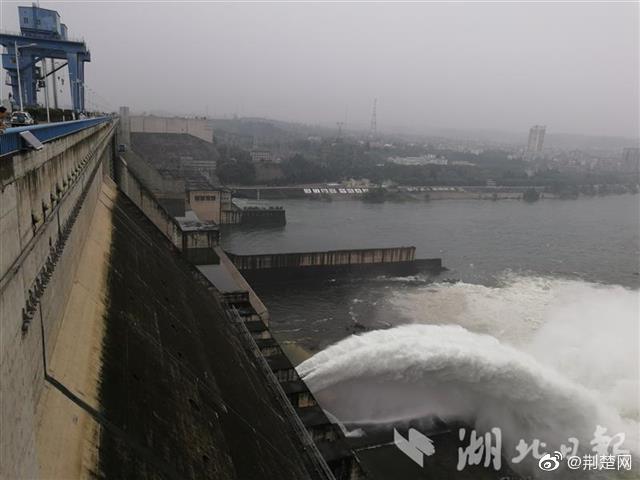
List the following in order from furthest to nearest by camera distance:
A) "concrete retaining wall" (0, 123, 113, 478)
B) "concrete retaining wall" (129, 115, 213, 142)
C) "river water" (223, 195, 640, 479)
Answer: "concrete retaining wall" (129, 115, 213, 142), "river water" (223, 195, 640, 479), "concrete retaining wall" (0, 123, 113, 478)

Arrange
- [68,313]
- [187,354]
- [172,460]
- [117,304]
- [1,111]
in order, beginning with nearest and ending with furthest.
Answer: [1,111]
[172,460]
[68,313]
[117,304]
[187,354]

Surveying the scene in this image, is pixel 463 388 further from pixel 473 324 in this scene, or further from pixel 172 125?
pixel 172 125

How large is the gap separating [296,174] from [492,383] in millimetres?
54782

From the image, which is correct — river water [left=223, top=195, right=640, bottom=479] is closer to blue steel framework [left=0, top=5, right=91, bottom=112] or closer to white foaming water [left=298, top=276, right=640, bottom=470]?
white foaming water [left=298, top=276, right=640, bottom=470]

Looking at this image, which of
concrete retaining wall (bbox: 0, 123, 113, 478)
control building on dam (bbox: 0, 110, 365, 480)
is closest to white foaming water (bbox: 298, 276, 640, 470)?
control building on dam (bbox: 0, 110, 365, 480)

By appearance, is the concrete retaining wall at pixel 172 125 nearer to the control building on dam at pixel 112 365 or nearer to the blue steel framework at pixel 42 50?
the blue steel framework at pixel 42 50

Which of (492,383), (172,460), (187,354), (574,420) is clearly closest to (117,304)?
(187,354)

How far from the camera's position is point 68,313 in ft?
19.1

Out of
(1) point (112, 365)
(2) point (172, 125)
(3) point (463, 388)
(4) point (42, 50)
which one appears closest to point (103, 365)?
(1) point (112, 365)

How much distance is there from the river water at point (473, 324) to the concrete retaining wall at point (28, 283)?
29.5ft

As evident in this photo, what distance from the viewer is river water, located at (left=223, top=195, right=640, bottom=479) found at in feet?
43.6

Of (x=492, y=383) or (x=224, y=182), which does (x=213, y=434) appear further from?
(x=224, y=182)

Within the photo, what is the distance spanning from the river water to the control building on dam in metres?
3.66

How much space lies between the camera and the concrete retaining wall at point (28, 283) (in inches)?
121
